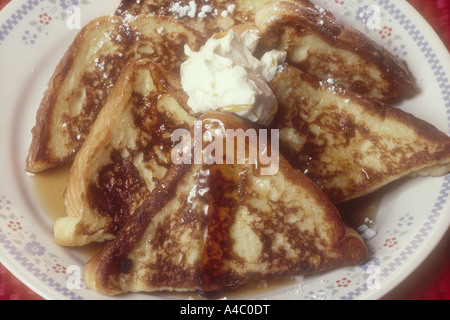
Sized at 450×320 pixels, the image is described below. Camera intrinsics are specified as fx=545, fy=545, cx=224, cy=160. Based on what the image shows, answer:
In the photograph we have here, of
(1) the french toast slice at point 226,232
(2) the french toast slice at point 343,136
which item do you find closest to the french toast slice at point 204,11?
(2) the french toast slice at point 343,136

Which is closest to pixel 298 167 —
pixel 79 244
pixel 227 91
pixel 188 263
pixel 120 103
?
pixel 227 91

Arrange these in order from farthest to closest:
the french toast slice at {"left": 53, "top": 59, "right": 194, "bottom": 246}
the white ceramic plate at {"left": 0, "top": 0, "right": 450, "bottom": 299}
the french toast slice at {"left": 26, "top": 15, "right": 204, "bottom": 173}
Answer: the french toast slice at {"left": 26, "top": 15, "right": 204, "bottom": 173} < the french toast slice at {"left": 53, "top": 59, "right": 194, "bottom": 246} < the white ceramic plate at {"left": 0, "top": 0, "right": 450, "bottom": 299}

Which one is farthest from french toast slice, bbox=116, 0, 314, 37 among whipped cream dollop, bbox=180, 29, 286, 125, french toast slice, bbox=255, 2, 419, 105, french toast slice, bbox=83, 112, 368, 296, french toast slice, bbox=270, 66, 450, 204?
french toast slice, bbox=83, 112, 368, 296

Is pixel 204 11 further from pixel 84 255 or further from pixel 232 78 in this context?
pixel 84 255

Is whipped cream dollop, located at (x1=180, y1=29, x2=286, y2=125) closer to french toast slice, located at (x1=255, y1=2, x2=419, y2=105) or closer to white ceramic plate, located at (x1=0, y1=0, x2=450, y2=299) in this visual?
french toast slice, located at (x1=255, y1=2, x2=419, y2=105)
